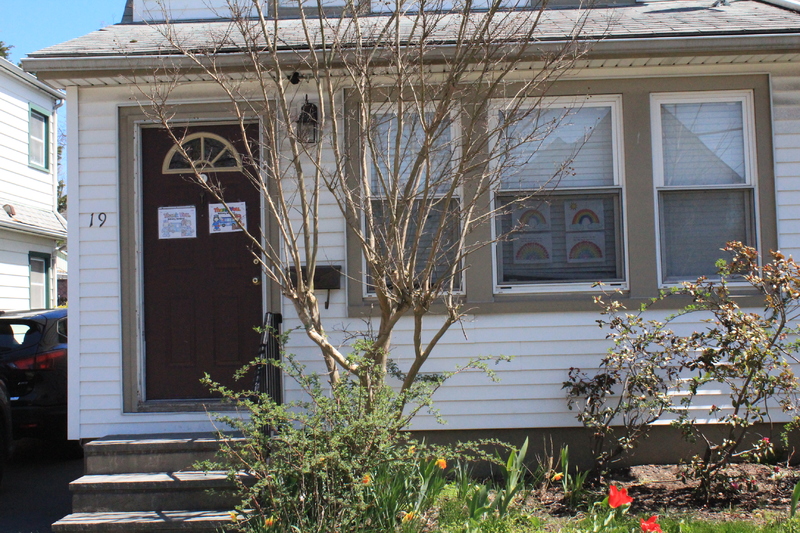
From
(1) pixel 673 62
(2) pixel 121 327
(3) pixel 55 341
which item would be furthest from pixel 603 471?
(3) pixel 55 341

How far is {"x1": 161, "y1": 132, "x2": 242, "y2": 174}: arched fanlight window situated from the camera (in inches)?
228

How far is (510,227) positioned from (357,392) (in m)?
2.15

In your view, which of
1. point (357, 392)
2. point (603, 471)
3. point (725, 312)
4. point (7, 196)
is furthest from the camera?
point (7, 196)

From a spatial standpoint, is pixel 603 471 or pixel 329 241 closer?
pixel 603 471

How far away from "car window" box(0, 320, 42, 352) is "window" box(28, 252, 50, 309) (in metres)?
5.80

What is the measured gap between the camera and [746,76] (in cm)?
561

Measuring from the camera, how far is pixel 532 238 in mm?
5645

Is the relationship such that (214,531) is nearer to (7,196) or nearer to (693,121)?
(693,121)

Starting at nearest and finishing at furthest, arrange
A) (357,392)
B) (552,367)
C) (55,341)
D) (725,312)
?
1. (357,392)
2. (725,312)
3. (552,367)
4. (55,341)

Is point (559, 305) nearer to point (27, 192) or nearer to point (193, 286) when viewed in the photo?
point (193, 286)

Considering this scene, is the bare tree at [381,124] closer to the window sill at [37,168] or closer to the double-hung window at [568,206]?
the double-hung window at [568,206]

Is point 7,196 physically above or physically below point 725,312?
above

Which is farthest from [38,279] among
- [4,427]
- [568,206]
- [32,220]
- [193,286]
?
[568,206]

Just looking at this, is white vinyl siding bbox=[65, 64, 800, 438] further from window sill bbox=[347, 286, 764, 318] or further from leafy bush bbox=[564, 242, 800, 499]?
leafy bush bbox=[564, 242, 800, 499]
